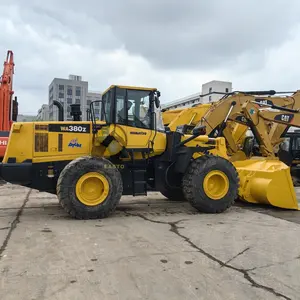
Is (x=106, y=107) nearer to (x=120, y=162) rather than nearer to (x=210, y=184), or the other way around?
(x=120, y=162)

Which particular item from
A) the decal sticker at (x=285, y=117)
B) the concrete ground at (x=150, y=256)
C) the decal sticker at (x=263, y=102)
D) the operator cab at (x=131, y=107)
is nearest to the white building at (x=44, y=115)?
the operator cab at (x=131, y=107)

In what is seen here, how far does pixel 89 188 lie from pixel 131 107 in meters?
1.99

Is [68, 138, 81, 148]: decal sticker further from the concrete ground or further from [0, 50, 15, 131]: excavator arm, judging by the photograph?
[0, 50, 15, 131]: excavator arm

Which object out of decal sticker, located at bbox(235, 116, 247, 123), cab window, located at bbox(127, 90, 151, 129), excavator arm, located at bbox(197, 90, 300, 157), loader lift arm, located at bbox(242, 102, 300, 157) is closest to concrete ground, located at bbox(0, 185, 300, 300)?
cab window, located at bbox(127, 90, 151, 129)

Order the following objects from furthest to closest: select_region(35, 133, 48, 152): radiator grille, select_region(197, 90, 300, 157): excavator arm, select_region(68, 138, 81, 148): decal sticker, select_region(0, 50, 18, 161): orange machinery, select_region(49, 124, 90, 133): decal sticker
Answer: select_region(0, 50, 18, 161): orange machinery < select_region(197, 90, 300, 157): excavator arm < select_region(68, 138, 81, 148): decal sticker < select_region(49, 124, 90, 133): decal sticker < select_region(35, 133, 48, 152): radiator grille

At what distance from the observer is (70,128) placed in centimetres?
823

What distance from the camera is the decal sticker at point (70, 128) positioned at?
26.6ft

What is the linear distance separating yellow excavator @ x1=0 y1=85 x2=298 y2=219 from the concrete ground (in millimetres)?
502

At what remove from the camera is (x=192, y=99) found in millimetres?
68188

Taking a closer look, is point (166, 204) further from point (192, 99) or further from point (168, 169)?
→ point (192, 99)

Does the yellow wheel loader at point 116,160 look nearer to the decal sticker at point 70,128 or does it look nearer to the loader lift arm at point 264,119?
the decal sticker at point 70,128

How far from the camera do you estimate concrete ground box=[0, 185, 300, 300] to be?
396cm

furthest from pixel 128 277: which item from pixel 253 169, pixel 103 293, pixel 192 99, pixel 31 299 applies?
pixel 192 99

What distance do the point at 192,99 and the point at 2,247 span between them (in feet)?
211
